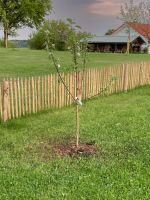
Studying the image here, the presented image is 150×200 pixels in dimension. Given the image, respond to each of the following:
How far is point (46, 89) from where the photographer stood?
10.9 meters

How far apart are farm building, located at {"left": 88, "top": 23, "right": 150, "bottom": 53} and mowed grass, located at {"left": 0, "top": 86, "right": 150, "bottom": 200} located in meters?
58.2

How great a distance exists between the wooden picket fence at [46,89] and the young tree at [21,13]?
48.4 metres

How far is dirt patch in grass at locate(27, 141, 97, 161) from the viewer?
6873 mm

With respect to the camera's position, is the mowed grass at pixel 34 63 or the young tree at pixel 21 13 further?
the young tree at pixel 21 13

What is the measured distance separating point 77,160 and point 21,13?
60.3 m

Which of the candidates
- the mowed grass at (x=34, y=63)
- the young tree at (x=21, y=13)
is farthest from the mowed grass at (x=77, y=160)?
the young tree at (x=21, y=13)

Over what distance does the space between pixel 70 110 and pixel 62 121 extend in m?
1.61

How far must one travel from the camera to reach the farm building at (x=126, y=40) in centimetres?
6894

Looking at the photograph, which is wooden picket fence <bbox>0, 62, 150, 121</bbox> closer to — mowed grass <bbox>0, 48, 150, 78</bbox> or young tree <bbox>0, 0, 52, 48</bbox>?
mowed grass <bbox>0, 48, 150, 78</bbox>

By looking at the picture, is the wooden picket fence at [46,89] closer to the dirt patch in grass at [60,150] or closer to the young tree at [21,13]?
the dirt patch in grass at [60,150]

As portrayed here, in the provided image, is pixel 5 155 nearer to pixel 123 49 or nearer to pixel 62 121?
pixel 62 121

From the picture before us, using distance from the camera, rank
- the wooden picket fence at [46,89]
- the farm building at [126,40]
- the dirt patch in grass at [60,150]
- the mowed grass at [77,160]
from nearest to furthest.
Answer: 1. the mowed grass at [77,160]
2. the dirt patch in grass at [60,150]
3. the wooden picket fence at [46,89]
4. the farm building at [126,40]

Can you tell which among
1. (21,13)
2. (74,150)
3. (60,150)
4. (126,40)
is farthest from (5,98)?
(126,40)

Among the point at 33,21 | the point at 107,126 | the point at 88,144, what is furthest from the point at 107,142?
the point at 33,21
